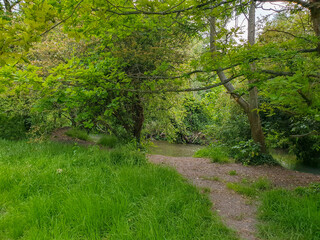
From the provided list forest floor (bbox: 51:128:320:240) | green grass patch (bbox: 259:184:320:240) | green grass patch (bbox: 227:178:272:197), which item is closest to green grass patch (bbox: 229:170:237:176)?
forest floor (bbox: 51:128:320:240)

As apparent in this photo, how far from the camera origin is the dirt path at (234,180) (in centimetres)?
301

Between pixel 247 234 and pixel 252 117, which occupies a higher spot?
pixel 252 117

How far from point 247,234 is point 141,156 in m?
3.07

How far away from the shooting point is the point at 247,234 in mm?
2656

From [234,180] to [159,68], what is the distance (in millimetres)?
3021

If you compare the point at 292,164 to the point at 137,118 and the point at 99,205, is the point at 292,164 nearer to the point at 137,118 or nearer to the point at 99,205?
the point at 137,118

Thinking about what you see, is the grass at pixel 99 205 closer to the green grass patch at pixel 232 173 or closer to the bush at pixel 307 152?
the green grass patch at pixel 232 173

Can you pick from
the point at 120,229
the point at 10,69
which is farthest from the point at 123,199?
the point at 10,69

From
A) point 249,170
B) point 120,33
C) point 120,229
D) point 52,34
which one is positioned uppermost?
point 52,34

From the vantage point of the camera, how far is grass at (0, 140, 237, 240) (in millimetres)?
2510

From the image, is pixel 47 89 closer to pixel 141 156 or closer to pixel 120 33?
pixel 120 33

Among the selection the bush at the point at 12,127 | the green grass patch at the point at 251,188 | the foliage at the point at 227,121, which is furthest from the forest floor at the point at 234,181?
the bush at the point at 12,127

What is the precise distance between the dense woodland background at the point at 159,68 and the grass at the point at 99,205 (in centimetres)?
130

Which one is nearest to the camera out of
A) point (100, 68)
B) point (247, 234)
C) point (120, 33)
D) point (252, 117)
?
point (247, 234)
